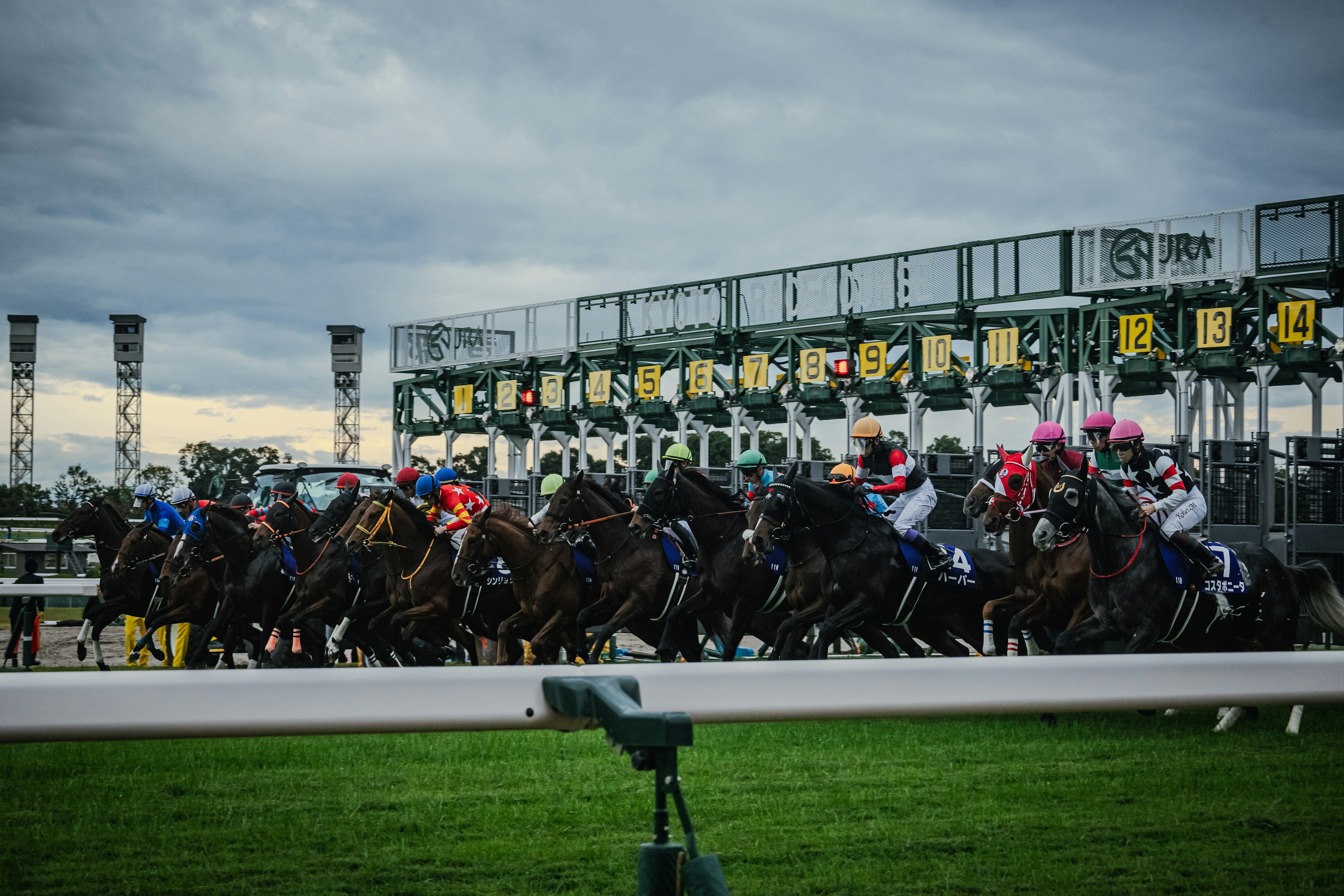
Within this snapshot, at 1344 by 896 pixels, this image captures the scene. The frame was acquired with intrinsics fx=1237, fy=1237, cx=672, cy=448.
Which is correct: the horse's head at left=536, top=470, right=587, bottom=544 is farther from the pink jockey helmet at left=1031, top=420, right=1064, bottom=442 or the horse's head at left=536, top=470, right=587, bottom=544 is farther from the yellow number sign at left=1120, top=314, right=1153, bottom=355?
the yellow number sign at left=1120, top=314, right=1153, bottom=355

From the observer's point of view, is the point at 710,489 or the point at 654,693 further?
the point at 710,489

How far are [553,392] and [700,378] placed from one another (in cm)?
756

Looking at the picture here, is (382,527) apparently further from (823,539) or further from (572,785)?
(572,785)

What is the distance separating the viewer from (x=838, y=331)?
3575 cm

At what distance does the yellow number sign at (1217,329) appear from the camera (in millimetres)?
27062

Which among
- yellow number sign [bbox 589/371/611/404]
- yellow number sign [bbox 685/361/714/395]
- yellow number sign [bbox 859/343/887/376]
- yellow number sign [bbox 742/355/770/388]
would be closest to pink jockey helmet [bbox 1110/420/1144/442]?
yellow number sign [bbox 859/343/887/376]

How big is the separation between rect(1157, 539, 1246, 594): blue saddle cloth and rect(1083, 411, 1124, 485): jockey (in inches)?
37.0

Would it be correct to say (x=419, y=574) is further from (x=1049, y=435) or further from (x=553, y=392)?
(x=553, y=392)

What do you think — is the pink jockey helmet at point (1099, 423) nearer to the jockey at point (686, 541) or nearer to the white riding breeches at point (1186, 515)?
the white riding breeches at point (1186, 515)

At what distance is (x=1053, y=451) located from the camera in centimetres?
952

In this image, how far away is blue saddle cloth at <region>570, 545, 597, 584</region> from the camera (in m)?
11.7

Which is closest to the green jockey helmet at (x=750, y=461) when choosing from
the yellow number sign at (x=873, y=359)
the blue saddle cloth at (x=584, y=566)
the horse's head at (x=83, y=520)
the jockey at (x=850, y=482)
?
the jockey at (x=850, y=482)

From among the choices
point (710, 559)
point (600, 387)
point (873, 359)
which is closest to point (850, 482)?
point (710, 559)

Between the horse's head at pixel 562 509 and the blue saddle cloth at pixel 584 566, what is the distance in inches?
19.3
